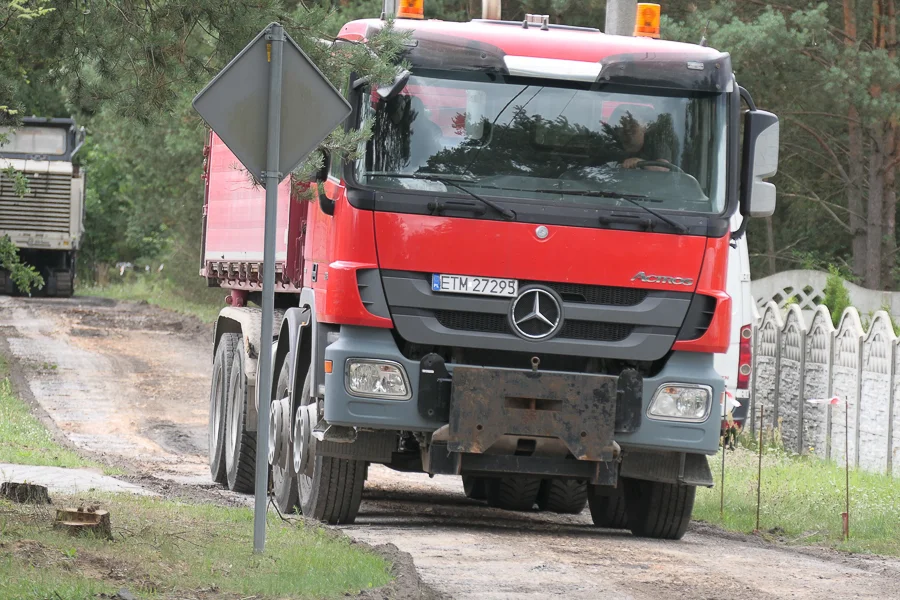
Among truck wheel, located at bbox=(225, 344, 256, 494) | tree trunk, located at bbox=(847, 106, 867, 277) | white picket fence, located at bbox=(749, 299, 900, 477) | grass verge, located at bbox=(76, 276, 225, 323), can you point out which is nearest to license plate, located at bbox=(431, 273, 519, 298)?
truck wheel, located at bbox=(225, 344, 256, 494)

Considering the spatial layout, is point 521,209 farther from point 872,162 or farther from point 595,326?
point 872,162

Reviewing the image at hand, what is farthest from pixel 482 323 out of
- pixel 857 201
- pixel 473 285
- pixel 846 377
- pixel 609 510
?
pixel 857 201

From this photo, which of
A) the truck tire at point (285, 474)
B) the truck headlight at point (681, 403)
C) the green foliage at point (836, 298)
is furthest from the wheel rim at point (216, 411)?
the green foliage at point (836, 298)

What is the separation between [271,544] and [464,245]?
206 centimetres

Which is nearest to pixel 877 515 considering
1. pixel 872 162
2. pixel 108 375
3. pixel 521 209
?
pixel 521 209

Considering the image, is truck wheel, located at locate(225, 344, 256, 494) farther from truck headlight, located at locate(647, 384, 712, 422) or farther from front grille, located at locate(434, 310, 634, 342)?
truck headlight, located at locate(647, 384, 712, 422)

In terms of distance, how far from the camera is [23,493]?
9.61 meters

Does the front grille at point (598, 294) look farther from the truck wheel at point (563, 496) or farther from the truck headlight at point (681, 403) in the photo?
the truck wheel at point (563, 496)

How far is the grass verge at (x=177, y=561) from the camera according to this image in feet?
22.6

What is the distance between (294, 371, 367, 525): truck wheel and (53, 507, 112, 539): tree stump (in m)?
1.83

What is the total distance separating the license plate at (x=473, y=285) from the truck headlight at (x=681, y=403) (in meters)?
1.12

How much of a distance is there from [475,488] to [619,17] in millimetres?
5162

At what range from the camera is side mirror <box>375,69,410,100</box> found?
29.3 feet

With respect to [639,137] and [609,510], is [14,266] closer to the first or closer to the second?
[609,510]
